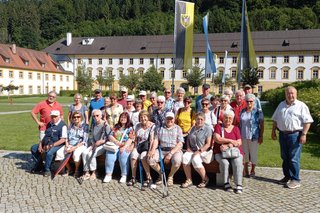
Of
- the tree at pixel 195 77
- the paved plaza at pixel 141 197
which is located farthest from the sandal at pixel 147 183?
the tree at pixel 195 77

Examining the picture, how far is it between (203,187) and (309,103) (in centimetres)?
812

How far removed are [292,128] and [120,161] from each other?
10.5 feet

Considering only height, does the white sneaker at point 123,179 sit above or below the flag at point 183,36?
below

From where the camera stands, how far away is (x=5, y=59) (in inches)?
2164

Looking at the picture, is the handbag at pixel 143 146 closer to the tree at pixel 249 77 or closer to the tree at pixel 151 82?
the tree at pixel 249 77

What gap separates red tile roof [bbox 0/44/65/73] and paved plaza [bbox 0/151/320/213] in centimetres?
5303

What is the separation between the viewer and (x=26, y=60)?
58812mm

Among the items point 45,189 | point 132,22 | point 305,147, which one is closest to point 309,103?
point 305,147

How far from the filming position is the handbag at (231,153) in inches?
231

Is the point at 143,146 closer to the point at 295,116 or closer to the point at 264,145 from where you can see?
the point at 295,116

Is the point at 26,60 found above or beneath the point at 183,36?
above

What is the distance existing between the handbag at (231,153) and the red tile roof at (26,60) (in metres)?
54.5

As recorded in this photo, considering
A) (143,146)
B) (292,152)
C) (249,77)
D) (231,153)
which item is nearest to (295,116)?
(292,152)

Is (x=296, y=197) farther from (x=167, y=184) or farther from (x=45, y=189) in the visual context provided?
(x=45, y=189)
